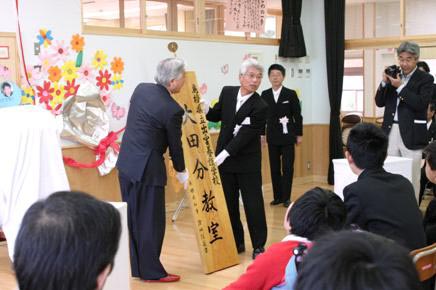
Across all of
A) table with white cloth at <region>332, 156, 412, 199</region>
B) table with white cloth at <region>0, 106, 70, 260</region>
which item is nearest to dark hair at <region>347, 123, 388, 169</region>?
table with white cloth at <region>332, 156, 412, 199</region>

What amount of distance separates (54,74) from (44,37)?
1.02 ft

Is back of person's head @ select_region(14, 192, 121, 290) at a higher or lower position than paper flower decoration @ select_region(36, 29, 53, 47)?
lower

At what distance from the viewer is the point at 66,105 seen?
5.18 metres

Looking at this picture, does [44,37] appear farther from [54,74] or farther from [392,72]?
[392,72]

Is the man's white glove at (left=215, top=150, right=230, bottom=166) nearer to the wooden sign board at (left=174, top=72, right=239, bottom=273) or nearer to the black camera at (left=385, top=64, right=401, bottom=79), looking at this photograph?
the wooden sign board at (left=174, top=72, right=239, bottom=273)

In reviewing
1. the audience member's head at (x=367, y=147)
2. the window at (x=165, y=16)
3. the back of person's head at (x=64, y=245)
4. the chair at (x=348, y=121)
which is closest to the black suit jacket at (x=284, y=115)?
the window at (x=165, y=16)

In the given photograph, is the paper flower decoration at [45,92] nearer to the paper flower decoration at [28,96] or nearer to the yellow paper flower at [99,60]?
the paper flower decoration at [28,96]

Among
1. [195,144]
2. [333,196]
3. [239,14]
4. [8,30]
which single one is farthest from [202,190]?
[239,14]

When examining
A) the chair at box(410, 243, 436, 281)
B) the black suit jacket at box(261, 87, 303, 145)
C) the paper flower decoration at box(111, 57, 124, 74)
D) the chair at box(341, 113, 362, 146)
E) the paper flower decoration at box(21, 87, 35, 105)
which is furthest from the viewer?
the chair at box(341, 113, 362, 146)

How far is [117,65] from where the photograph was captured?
5.58 m

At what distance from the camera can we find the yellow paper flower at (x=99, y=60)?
539 centimetres

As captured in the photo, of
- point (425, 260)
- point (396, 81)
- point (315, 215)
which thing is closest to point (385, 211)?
point (425, 260)

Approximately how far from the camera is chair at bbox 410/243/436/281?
205 centimetres

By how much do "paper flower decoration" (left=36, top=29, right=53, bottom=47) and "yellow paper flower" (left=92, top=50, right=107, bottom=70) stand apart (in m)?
0.46
